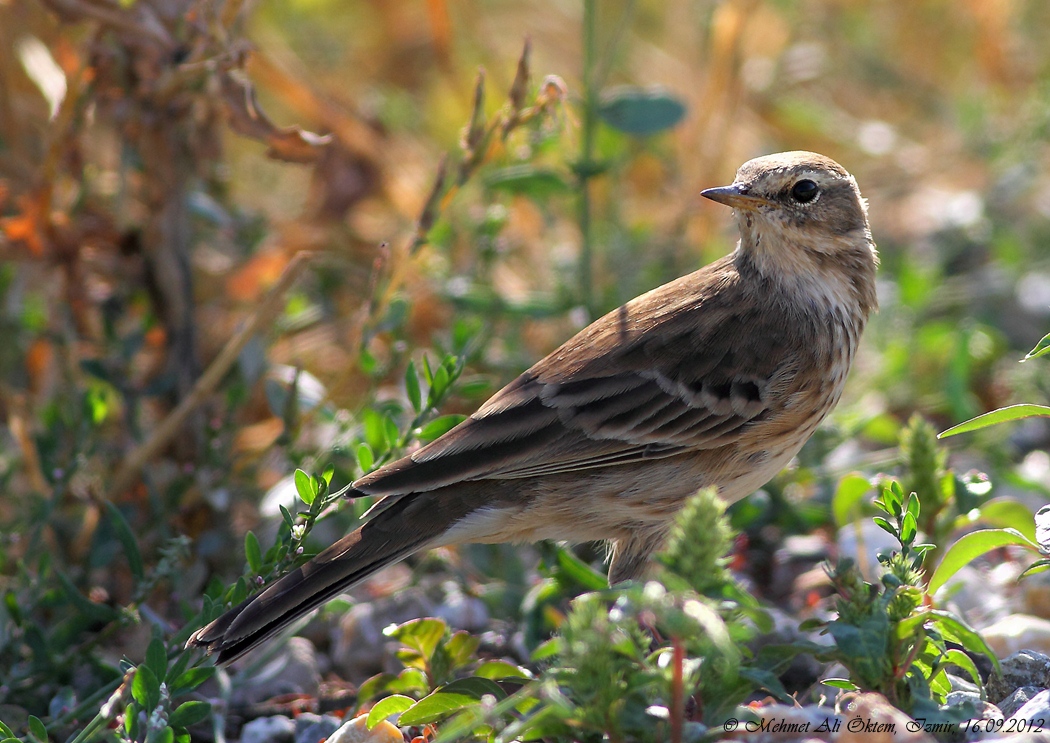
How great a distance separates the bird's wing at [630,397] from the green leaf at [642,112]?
969mm

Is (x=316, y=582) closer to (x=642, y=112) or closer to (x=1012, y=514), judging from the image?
(x=1012, y=514)

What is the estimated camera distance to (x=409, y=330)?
540 centimetres

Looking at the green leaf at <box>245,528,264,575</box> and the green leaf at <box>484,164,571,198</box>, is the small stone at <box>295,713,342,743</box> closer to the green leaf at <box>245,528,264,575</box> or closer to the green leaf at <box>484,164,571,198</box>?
the green leaf at <box>245,528,264,575</box>

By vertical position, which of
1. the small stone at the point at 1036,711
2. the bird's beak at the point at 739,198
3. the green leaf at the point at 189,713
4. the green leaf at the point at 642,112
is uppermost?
the green leaf at the point at 642,112

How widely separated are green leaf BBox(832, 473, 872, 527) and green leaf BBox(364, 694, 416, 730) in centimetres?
170

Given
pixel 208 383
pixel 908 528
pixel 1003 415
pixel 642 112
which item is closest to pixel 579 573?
pixel 908 528

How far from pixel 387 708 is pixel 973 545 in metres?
1.62

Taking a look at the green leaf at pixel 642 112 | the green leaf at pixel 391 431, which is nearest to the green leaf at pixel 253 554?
the green leaf at pixel 391 431

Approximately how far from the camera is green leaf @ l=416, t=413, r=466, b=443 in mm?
3387

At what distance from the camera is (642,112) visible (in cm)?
Result: 450

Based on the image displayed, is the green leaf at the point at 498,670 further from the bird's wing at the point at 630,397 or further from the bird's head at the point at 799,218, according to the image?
the bird's head at the point at 799,218

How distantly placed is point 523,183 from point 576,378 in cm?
113

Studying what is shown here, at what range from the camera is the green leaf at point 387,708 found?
290cm

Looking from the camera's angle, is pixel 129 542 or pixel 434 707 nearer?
pixel 434 707
